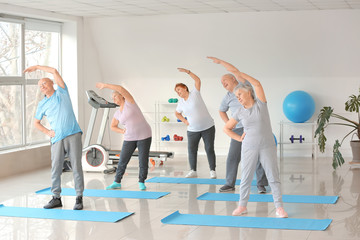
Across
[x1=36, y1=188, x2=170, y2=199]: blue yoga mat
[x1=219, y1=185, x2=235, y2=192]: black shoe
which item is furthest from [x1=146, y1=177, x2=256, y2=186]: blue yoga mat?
[x1=36, y1=188, x2=170, y2=199]: blue yoga mat

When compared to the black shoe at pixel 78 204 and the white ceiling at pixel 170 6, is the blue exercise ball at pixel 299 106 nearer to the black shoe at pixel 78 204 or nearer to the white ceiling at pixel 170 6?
the white ceiling at pixel 170 6

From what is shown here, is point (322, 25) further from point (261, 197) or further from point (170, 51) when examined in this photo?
point (261, 197)

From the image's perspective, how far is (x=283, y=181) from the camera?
6824 mm

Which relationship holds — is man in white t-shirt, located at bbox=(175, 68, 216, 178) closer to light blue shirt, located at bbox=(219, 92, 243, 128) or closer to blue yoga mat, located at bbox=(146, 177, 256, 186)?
blue yoga mat, located at bbox=(146, 177, 256, 186)

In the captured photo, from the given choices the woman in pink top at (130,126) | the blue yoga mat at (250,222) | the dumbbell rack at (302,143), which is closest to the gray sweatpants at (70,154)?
the woman in pink top at (130,126)

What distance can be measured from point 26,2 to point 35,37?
147cm

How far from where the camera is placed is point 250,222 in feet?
15.2

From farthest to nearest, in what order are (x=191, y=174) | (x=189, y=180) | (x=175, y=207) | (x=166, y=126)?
(x=166, y=126)
(x=191, y=174)
(x=189, y=180)
(x=175, y=207)

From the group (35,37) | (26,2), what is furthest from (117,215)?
(35,37)

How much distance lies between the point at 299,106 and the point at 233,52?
4.90 feet

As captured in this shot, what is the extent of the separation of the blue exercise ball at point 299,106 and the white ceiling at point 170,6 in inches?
54.9

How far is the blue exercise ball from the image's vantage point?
8602 mm

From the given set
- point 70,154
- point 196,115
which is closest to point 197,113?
point 196,115

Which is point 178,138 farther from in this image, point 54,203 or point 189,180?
point 54,203
